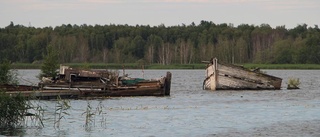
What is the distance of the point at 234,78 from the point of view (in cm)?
6850

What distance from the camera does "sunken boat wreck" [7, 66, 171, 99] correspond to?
2239 inches

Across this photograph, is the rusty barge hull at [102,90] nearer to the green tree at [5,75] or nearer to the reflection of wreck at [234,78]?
the green tree at [5,75]

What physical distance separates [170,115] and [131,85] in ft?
45.4

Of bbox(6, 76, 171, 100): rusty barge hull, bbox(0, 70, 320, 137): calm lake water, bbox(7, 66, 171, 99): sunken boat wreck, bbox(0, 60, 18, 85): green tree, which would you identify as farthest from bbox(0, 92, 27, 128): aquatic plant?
bbox(7, 66, 171, 99): sunken boat wreck

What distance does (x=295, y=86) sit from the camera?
73812 mm

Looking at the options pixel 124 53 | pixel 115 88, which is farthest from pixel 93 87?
pixel 124 53

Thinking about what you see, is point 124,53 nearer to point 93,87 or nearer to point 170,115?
point 93,87

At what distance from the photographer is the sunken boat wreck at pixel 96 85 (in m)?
56.9

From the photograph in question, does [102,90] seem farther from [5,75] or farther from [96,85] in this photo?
[5,75]

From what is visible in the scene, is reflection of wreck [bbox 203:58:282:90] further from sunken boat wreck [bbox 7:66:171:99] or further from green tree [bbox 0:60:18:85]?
green tree [bbox 0:60:18:85]

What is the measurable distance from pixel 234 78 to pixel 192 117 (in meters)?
24.8

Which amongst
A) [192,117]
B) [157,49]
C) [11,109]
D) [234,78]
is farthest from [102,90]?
[157,49]

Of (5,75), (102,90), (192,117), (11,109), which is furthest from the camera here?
(102,90)

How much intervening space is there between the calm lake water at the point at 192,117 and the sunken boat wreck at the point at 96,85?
72 centimetres
